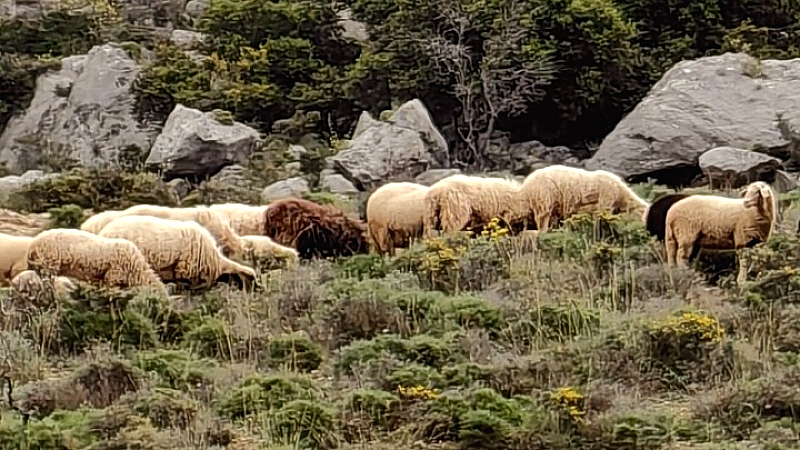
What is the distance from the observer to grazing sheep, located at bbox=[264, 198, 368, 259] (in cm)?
1452

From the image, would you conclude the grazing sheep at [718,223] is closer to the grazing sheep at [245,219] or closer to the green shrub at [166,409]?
the grazing sheep at [245,219]

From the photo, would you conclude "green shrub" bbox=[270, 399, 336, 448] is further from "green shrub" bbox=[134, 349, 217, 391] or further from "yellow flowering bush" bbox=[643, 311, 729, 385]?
"yellow flowering bush" bbox=[643, 311, 729, 385]

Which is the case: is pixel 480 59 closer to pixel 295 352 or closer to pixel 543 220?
pixel 543 220

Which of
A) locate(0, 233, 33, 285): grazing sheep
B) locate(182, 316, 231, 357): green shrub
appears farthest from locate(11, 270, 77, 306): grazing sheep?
locate(182, 316, 231, 357): green shrub

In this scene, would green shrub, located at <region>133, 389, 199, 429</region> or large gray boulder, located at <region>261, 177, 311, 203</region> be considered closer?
green shrub, located at <region>133, 389, 199, 429</region>

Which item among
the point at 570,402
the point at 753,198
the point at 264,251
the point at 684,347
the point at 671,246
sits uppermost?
the point at 753,198

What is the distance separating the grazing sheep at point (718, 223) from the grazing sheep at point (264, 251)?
3.56 metres

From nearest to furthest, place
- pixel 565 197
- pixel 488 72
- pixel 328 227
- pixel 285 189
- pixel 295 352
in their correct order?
pixel 295 352
pixel 565 197
pixel 328 227
pixel 285 189
pixel 488 72

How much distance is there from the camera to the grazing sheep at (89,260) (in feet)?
35.8

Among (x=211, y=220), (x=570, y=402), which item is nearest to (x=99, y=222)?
(x=211, y=220)

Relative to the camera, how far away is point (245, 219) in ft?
49.0

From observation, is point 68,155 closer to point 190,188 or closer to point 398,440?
point 190,188

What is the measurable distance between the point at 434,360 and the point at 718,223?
149 inches

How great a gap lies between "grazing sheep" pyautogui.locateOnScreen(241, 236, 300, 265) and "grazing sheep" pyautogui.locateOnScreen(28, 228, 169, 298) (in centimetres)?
230
